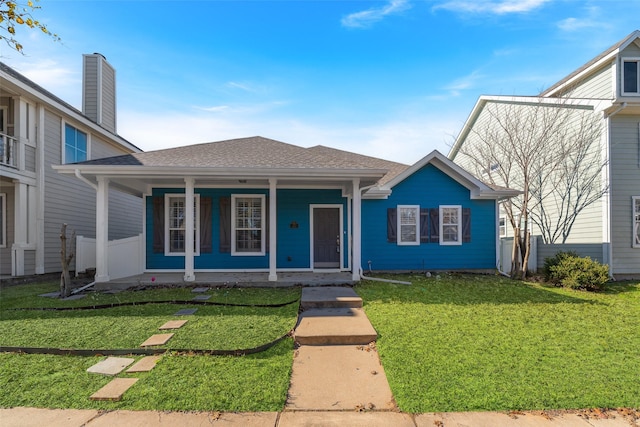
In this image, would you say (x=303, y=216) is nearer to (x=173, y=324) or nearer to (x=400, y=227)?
(x=400, y=227)

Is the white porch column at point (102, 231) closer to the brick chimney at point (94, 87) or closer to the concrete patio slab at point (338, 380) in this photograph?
the concrete patio slab at point (338, 380)

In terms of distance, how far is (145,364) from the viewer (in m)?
3.73

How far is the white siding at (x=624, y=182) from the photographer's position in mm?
10266

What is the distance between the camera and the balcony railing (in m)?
9.20

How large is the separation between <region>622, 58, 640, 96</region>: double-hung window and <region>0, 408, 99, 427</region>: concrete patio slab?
14880 millimetres

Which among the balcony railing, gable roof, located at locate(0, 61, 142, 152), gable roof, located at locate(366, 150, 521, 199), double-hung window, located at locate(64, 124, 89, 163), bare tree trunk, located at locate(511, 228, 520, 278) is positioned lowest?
bare tree trunk, located at locate(511, 228, 520, 278)

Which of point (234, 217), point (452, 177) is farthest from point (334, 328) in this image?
point (452, 177)

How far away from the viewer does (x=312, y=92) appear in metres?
12.4

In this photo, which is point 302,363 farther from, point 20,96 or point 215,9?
point 20,96

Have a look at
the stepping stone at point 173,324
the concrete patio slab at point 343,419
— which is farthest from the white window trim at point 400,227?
the concrete patio slab at point 343,419

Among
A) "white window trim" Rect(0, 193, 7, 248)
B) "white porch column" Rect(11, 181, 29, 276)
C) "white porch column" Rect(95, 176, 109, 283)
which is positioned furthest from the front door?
"white window trim" Rect(0, 193, 7, 248)

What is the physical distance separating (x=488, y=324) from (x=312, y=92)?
400 inches

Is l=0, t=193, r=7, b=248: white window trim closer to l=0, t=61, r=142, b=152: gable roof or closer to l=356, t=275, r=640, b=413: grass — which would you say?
l=0, t=61, r=142, b=152: gable roof

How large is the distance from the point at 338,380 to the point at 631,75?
13.4 m
